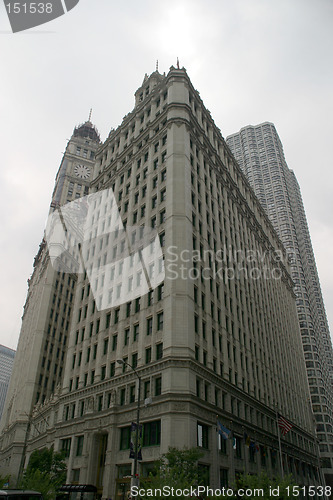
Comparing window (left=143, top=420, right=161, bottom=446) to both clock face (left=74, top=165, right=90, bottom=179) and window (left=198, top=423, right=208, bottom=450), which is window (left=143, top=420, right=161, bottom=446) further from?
clock face (left=74, top=165, right=90, bottom=179)

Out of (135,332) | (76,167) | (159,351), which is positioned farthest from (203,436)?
(76,167)

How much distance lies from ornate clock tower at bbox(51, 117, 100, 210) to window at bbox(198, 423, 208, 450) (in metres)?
84.2

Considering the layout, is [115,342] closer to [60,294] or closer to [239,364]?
[239,364]

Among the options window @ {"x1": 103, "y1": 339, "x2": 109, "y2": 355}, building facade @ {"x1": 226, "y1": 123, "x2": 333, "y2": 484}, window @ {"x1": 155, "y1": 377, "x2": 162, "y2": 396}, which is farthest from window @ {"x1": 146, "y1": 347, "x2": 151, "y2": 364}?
building facade @ {"x1": 226, "y1": 123, "x2": 333, "y2": 484}

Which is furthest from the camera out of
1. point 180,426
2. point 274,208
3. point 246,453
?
point 274,208

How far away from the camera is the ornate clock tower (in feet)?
382

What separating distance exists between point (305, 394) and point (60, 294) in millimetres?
58976

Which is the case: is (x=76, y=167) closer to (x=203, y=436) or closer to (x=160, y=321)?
(x=160, y=321)

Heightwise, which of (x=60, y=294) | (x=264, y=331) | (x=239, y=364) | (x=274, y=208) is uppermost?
(x=274, y=208)

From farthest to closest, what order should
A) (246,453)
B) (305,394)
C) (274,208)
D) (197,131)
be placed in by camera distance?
(274,208) → (305,394) → (197,131) → (246,453)

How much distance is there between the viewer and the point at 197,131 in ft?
197

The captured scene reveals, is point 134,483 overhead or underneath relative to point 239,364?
underneath

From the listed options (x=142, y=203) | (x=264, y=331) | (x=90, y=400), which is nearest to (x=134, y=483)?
(x=90, y=400)

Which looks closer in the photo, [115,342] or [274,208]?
[115,342]
